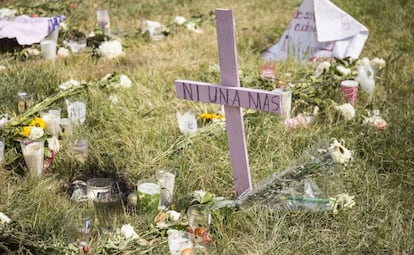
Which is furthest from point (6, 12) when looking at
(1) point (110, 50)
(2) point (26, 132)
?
(2) point (26, 132)

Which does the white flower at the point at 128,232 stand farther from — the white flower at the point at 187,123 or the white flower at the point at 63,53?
the white flower at the point at 63,53

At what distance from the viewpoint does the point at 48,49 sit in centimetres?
482

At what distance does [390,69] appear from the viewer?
464cm

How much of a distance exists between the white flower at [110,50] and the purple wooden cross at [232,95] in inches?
90.8

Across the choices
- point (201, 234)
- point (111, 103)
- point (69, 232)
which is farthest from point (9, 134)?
point (201, 234)

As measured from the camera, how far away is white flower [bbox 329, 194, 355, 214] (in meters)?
2.79

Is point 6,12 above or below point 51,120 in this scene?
above

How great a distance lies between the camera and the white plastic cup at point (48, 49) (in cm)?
480

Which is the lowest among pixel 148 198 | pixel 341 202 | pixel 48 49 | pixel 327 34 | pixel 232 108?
pixel 341 202

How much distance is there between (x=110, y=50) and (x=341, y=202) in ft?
9.29

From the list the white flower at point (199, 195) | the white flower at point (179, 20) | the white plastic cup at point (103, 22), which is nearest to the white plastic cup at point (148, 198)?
the white flower at point (199, 195)

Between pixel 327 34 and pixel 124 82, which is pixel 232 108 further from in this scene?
pixel 327 34

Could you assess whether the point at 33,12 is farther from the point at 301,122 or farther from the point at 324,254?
the point at 324,254

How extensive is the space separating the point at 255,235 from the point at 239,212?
152mm
